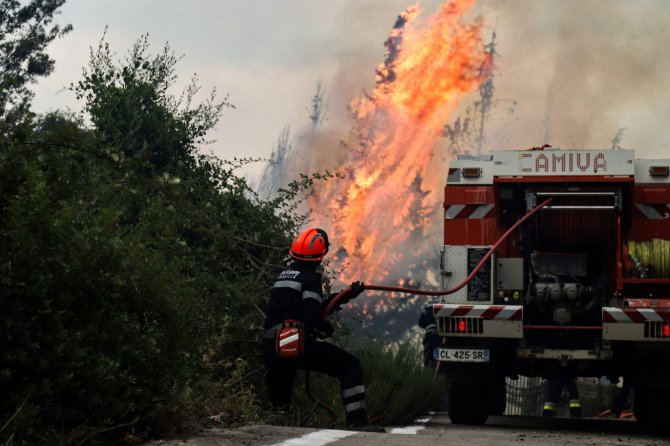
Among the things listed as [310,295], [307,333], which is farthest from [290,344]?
[310,295]

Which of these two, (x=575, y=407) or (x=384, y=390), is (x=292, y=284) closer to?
(x=384, y=390)

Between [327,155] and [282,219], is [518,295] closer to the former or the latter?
[282,219]

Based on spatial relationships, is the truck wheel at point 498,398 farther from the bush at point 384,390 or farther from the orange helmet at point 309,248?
the orange helmet at point 309,248

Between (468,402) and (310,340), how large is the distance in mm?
3747

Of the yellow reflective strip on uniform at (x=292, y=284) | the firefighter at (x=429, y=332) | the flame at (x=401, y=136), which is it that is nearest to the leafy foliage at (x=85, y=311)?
the yellow reflective strip on uniform at (x=292, y=284)

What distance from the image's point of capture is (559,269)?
486 inches

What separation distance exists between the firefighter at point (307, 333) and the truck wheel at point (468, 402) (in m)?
3.45

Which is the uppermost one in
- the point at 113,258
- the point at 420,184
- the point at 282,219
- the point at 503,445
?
the point at 420,184

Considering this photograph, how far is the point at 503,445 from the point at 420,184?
25.9 meters

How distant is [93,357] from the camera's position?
6.39 m

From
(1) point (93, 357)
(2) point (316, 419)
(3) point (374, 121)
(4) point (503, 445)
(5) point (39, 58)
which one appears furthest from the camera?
→ (3) point (374, 121)

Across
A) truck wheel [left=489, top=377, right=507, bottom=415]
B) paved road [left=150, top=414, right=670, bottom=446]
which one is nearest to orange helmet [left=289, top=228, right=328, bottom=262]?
paved road [left=150, top=414, right=670, bottom=446]

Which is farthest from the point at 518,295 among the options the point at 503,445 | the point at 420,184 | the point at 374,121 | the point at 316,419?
the point at 420,184

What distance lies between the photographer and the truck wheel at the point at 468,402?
1270cm
